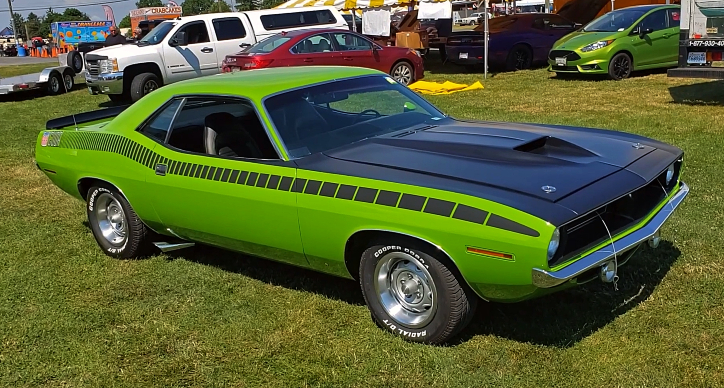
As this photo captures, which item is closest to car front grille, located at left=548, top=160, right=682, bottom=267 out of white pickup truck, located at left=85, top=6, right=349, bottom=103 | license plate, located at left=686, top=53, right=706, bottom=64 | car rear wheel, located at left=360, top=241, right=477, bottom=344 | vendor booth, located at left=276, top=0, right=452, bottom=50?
car rear wheel, located at left=360, top=241, right=477, bottom=344

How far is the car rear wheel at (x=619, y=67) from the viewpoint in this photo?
14136 mm

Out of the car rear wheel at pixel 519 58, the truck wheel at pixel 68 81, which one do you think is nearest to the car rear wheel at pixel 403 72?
the car rear wheel at pixel 519 58

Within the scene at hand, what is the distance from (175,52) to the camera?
1569 centimetres

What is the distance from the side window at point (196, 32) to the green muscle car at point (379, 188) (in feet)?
35.8

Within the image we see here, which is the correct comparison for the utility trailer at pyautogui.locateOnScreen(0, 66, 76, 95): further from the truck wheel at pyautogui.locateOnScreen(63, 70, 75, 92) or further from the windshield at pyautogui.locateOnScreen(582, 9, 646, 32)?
the windshield at pyautogui.locateOnScreen(582, 9, 646, 32)

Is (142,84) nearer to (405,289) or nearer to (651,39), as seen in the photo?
(651,39)

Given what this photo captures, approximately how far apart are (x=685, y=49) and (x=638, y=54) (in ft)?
12.9

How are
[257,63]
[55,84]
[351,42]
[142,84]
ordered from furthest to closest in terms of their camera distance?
[55,84] → [142,84] → [351,42] → [257,63]

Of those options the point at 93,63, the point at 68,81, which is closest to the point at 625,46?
the point at 93,63

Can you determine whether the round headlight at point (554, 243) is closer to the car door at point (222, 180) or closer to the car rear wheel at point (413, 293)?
the car rear wheel at point (413, 293)

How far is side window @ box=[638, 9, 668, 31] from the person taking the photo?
14336 millimetres

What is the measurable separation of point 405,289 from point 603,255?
104cm

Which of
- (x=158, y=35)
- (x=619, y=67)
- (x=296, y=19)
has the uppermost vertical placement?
(x=296, y=19)

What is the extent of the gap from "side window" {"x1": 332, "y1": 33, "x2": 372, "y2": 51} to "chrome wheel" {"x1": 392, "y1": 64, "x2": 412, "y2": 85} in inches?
32.6
